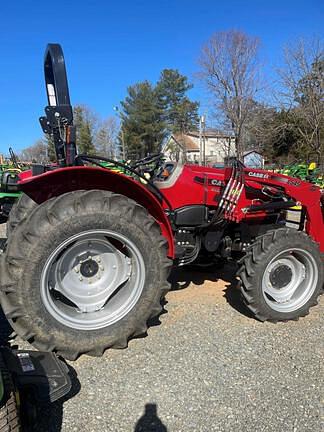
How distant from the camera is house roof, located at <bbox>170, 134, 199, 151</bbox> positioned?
47.4 meters

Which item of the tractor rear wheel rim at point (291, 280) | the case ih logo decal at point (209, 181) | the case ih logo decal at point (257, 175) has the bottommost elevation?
the tractor rear wheel rim at point (291, 280)

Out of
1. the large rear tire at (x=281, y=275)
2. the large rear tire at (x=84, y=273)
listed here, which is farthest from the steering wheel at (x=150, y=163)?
the large rear tire at (x=281, y=275)

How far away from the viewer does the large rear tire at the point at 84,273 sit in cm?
231

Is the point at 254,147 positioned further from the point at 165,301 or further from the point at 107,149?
the point at 107,149

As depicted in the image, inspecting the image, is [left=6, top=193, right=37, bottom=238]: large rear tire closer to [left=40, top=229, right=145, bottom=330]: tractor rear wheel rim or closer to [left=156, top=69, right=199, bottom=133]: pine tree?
[left=40, top=229, right=145, bottom=330]: tractor rear wheel rim

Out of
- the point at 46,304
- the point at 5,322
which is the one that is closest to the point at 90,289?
the point at 46,304

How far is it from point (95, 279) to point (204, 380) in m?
1.03

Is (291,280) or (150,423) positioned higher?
(291,280)

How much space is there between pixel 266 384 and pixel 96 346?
1130 millimetres

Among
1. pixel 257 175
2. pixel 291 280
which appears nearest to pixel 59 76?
pixel 257 175

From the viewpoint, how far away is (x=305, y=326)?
10.2 feet

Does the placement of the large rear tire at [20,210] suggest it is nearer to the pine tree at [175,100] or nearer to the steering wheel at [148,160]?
the steering wheel at [148,160]

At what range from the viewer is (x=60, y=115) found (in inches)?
112

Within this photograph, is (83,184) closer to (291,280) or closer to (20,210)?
(20,210)
